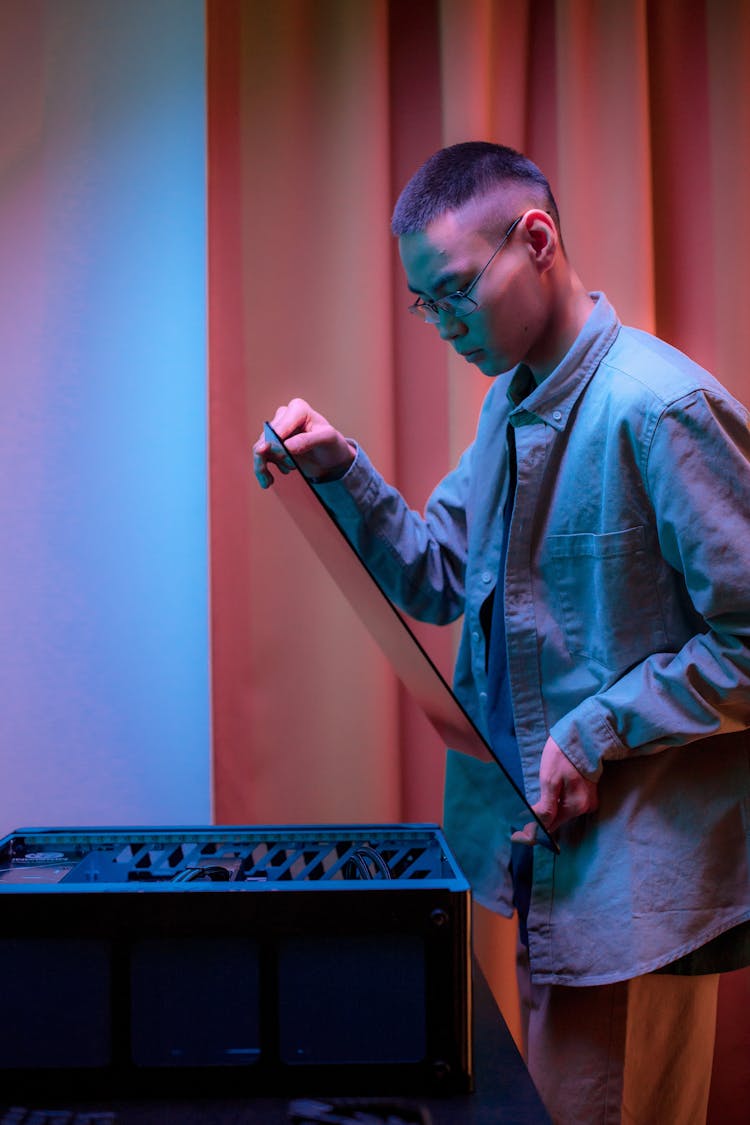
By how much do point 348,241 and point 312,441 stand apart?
2.08 ft

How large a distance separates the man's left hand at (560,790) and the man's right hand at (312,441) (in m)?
0.44

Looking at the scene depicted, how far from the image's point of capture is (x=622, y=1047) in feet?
3.22

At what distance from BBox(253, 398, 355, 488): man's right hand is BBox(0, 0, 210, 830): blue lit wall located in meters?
0.57

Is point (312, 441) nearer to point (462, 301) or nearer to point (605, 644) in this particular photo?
point (462, 301)

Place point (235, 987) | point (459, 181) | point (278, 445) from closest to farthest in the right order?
1. point (235, 987)
2. point (278, 445)
3. point (459, 181)

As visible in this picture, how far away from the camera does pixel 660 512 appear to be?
37.1 inches

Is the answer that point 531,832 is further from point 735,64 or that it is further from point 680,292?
point 735,64

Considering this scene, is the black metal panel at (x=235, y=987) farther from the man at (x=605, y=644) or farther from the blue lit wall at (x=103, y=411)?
the blue lit wall at (x=103, y=411)

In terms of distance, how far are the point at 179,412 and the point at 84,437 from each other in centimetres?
18

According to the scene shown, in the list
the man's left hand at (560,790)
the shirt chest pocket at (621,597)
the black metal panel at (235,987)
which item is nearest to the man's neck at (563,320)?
the shirt chest pocket at (621,597)

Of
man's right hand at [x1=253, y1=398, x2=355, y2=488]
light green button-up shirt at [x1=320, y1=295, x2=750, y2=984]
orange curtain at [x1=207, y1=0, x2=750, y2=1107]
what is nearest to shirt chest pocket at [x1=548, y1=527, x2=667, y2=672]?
light green button-up shirt at [x1=320, y1=295, x2=750, y2=984]

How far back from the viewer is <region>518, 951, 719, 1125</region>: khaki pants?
38.6 inches

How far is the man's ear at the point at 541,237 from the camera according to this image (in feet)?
3.38

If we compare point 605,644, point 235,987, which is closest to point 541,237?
point 605,644
